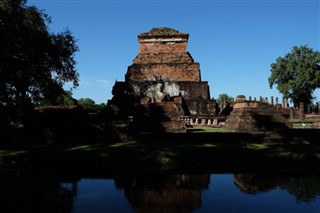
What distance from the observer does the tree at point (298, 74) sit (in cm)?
4262

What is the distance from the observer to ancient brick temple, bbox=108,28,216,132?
19464mm

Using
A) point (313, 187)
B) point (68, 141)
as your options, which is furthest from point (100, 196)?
point (68, 141)

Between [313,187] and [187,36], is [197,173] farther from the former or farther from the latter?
[187,36]

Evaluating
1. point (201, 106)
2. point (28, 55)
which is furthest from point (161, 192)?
point (201, 106)

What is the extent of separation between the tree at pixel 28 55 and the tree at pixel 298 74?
3471 centimetres

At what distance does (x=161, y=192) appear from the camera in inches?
187

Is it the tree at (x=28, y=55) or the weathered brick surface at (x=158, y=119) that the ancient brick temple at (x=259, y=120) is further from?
the tree at (x=28, y=55)

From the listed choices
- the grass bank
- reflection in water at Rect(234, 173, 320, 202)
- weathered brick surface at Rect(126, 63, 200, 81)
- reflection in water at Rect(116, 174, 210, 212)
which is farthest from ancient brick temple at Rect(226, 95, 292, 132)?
weathered brick surface at Rect(126, 63, 200, 81)

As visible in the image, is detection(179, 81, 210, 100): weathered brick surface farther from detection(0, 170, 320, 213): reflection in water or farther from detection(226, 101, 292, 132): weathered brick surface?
detection(0, 170, 320, 213): reflection in water

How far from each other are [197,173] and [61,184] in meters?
2.60

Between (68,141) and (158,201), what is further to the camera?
(68,141)

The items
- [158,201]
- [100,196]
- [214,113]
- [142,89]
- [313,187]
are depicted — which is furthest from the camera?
[142,89]

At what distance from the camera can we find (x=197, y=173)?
620 centimetres

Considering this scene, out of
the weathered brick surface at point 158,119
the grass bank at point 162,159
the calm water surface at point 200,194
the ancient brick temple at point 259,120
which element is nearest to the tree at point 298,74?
the ancient brick temple at point 259,120
